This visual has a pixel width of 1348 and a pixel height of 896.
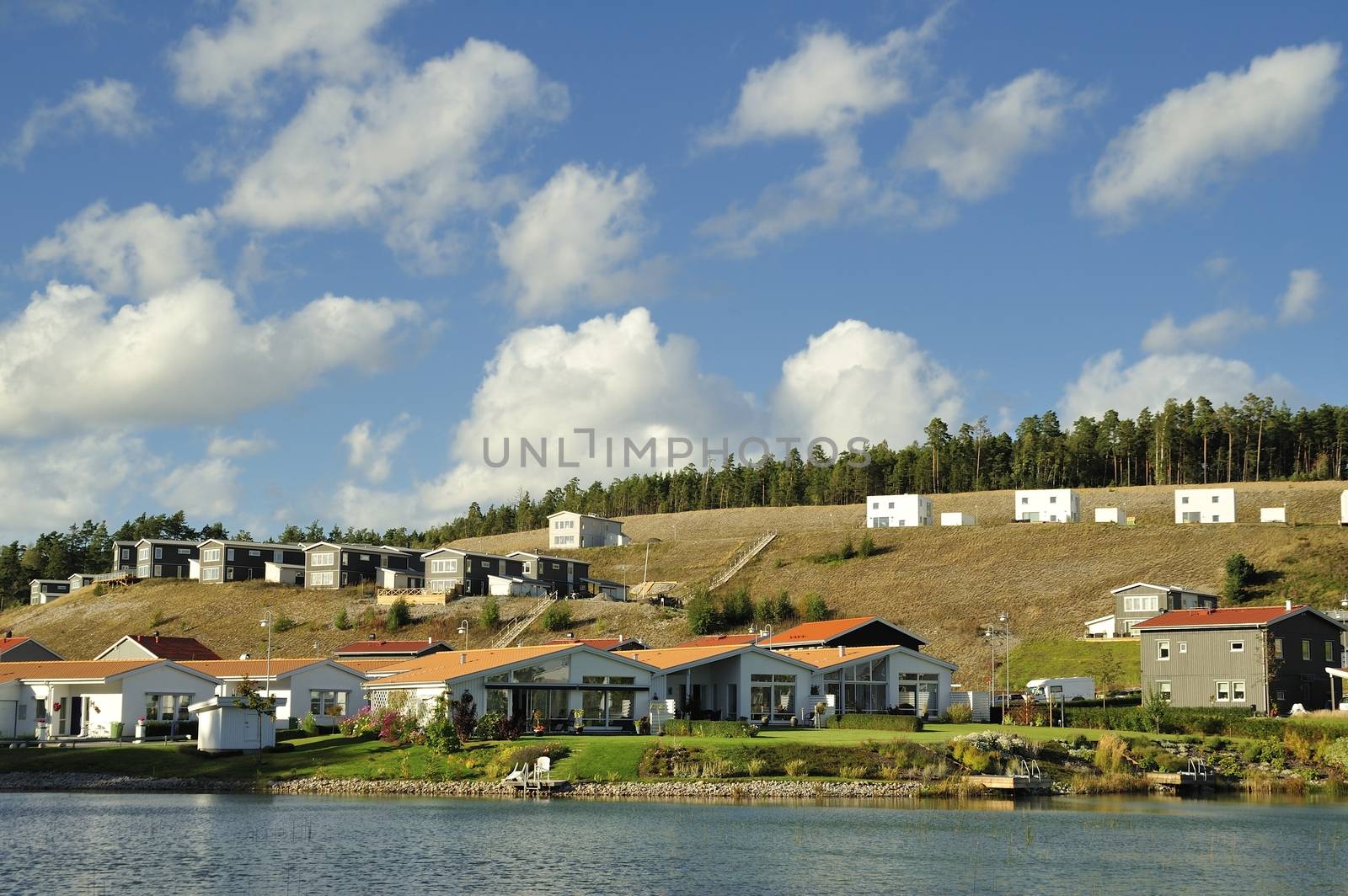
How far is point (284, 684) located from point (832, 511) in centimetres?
8415

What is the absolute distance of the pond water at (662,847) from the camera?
2598 cm

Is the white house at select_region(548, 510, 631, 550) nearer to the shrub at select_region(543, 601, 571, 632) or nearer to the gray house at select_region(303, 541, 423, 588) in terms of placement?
the gray house at select_region(303, 541, 423, 588)

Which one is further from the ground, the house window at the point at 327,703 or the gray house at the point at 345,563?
the gray house at the point at 345,563

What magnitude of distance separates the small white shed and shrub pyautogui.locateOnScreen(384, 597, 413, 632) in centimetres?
4574

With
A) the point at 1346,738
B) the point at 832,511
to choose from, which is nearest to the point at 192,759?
the point at 1346,738

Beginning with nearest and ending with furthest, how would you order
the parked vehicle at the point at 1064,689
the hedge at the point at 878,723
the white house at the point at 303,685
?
the hedge at the point at 878,723
the white house at the point at 303,685
the parked vehicle at the point at 1064,689

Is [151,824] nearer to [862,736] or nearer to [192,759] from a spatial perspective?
[192,759]

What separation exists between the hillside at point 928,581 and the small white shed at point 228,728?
40.2 m

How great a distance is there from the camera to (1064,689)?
60.3 meters

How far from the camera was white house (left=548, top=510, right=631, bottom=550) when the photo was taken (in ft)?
415

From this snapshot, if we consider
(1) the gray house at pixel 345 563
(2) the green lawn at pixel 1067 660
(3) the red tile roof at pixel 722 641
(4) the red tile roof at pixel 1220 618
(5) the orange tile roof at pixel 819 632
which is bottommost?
(2) the green lawn at pixel 1067 660

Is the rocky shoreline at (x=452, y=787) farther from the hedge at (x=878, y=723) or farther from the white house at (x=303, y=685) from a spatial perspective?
the white house at (x=303, y=685)

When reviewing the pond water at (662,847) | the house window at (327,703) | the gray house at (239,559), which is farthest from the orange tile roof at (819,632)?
the gray house at (239,559)

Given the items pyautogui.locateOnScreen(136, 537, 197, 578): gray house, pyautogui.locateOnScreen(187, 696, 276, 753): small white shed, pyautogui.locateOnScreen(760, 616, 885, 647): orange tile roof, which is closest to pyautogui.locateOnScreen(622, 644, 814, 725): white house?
pyautogui.locateOnScreen(760, 616, 885, 647): orange tile roof
